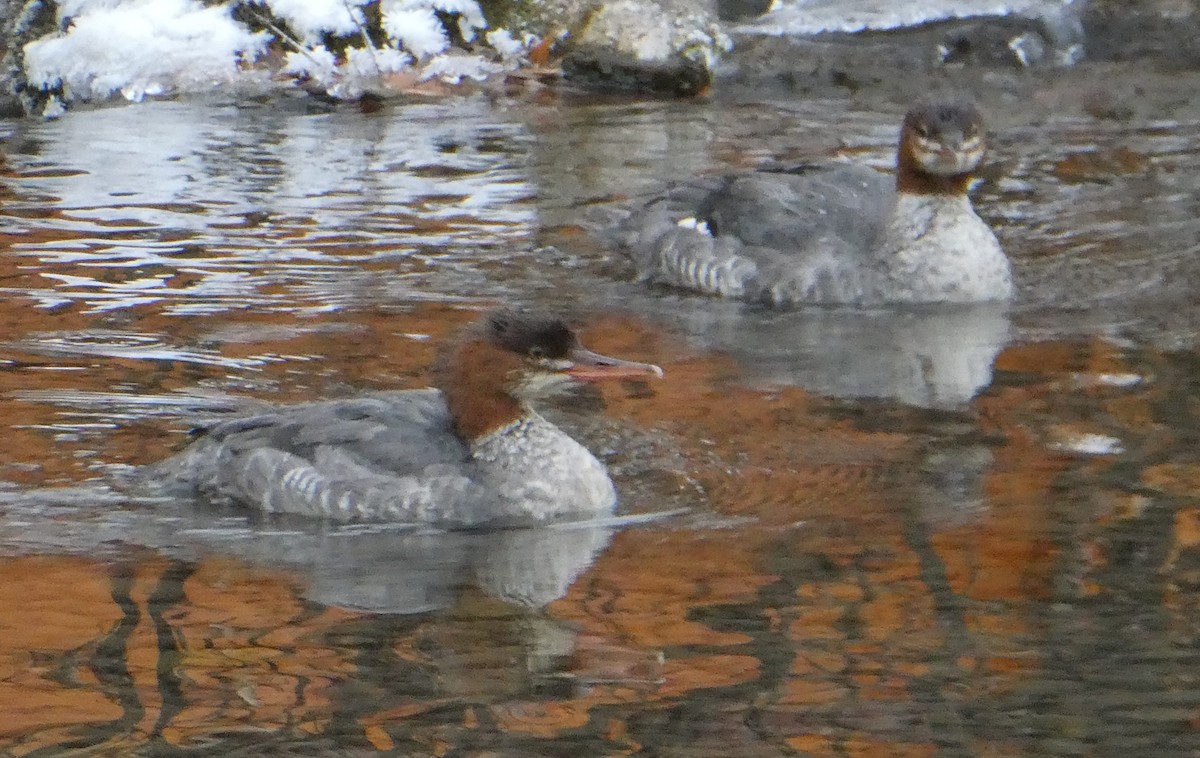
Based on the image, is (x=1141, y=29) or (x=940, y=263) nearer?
(x=940, y=263)

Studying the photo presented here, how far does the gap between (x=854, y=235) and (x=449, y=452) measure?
12.1ft

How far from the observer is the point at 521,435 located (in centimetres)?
678

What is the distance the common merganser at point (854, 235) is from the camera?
31.5 feet

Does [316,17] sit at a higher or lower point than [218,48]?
higher

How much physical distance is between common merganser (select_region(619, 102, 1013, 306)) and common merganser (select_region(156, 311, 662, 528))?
3.09 meters

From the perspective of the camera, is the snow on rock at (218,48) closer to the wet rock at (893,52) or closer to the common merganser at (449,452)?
the wet rock at (893,52)

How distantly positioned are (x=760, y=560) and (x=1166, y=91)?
9323 mm

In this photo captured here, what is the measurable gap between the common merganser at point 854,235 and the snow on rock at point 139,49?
18.9 feet

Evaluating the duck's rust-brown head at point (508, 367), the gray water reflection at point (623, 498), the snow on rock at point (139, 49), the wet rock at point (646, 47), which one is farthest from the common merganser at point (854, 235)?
the snow on rock at point (139, 49)

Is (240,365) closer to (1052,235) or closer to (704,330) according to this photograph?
(704,330)

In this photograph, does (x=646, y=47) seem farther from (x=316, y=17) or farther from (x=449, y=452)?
(x=449, y=452)

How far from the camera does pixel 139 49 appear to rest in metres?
14.9

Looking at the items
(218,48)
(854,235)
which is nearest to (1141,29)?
(218,48)

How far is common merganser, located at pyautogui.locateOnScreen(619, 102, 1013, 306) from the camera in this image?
9609mm
